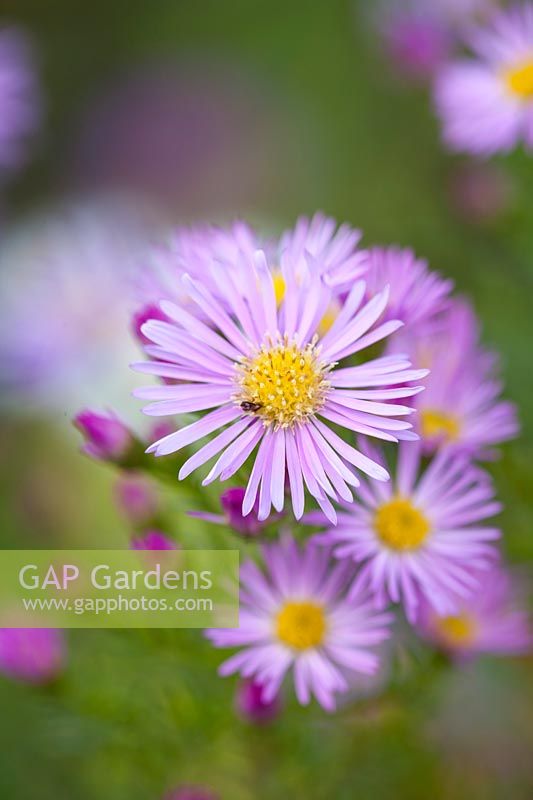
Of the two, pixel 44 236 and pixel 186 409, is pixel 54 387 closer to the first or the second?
pixel 44 236

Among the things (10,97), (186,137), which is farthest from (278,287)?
(186,137)

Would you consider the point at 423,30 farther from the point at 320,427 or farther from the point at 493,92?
the point at 320,427

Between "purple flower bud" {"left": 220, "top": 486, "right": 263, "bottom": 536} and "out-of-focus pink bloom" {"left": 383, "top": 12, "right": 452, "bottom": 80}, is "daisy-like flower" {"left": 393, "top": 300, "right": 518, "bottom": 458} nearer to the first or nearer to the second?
"purple flower bud" {"left": 220, "top": 486, "right": 263, "bottom": 536}

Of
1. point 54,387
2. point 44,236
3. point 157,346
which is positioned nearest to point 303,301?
point 157,346

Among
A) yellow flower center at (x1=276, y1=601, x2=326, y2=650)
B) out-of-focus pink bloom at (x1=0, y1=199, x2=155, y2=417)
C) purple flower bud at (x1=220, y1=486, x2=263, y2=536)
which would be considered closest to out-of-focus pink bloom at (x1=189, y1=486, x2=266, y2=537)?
purple flower bud at (x1=220, y1=486, x2=263, y2=536)

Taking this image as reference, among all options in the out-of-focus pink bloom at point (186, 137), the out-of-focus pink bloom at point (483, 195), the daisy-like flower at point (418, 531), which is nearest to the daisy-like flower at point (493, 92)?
the out-of-focus pink bloom at point (483, 195)

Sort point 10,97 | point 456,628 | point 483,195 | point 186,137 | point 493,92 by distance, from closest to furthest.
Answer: point 456,628
point 493,92
point 483,195
point 10,97
point 186,137
